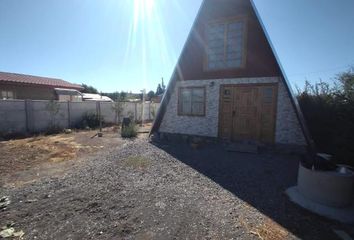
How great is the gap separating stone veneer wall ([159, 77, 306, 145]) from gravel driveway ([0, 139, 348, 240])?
1.95 meters

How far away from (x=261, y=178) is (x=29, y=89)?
23.0 metres

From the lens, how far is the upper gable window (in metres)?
9.13

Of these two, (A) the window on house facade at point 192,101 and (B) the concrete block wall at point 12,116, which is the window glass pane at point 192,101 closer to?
(A) the window on house facade at point 192,101

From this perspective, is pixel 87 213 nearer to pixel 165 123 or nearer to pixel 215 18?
pixel 165 123

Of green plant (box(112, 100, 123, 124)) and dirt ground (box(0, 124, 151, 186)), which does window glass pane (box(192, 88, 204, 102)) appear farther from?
green plant (box(112, 100, 123, 124))

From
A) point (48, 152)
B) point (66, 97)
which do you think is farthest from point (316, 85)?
point (66, 97)

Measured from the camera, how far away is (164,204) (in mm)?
4105

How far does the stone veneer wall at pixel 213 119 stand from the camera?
8.32 m

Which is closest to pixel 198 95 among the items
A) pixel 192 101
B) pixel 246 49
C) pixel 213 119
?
pixel 192 101

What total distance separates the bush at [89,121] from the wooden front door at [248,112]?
32.8 feet

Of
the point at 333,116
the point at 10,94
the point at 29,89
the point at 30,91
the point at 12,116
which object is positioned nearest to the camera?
the point at 333,116

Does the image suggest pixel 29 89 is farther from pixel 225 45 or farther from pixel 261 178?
pixel 261 178

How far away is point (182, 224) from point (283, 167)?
4443mm

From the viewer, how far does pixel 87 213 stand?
12.3ft
